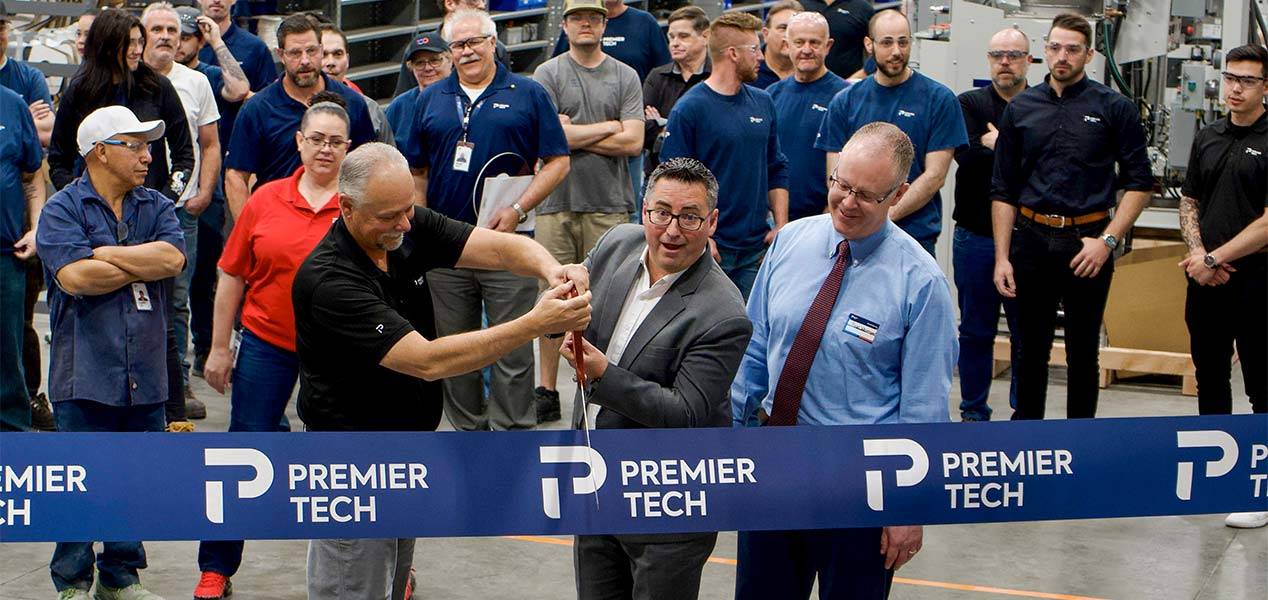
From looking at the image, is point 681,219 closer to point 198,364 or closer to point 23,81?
A: point 23,81

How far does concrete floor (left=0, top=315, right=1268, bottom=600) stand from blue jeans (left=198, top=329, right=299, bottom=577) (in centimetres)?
64

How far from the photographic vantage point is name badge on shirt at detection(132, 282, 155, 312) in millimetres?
5172

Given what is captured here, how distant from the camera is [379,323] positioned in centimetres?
381

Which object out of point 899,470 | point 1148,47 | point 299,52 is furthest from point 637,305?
point 1148,47

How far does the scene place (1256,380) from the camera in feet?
22.3

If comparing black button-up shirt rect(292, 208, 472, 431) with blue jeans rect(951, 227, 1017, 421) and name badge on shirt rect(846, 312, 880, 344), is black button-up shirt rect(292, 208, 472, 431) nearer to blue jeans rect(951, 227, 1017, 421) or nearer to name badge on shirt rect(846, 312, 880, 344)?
name badge on shirt rect(846, 312, 880, 344)

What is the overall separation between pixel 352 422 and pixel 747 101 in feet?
13.0

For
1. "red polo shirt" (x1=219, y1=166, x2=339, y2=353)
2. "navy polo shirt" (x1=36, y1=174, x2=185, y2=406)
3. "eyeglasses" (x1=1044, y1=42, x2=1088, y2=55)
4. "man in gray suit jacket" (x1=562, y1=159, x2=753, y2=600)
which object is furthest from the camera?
"eyeglasses" (x1=1044, y1=42, x2=1088, y2=55)

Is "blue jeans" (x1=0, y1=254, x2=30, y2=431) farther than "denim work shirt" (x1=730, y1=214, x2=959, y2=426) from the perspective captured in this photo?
Yes

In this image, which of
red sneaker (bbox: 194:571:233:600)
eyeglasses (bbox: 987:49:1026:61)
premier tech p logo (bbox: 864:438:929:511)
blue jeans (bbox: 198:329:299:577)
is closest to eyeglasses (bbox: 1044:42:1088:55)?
eyeglasses (bbox: 987:49:1026:61)

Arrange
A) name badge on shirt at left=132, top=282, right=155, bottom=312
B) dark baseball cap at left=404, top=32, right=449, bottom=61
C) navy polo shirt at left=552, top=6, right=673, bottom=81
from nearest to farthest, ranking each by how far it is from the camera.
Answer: name badge on shirt at left=132, top=282, right=155, bottom=312
dark baseball cap at left=404, top=32, right=449, bottom=61
navy polo shirt at left=552, top=6, right=673, bottom=81

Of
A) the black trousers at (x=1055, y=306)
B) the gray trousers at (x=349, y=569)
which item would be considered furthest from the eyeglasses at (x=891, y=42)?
the gray trousers at (x=349, y=569)

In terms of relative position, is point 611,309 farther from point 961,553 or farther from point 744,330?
point 961,553

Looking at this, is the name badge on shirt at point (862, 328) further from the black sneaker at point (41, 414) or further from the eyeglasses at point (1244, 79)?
the black sneaker at point (41, 414)
